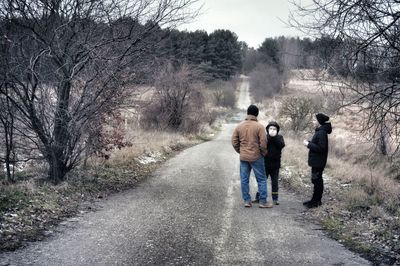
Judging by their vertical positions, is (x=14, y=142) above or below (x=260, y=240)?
above

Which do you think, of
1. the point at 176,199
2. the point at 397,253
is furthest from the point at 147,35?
the point at 397,253

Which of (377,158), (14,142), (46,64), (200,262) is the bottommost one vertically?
(377,158)

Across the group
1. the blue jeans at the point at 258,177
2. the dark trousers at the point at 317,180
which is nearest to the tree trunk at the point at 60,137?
the blue jeans at the point at 258,177

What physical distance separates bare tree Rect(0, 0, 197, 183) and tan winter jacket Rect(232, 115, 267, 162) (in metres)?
3.22

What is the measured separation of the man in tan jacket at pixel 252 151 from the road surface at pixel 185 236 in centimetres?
37

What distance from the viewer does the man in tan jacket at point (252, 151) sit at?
9.06 metres

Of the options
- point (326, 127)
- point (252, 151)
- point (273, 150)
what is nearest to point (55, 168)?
point (252, 151)

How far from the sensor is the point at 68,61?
9383 mm

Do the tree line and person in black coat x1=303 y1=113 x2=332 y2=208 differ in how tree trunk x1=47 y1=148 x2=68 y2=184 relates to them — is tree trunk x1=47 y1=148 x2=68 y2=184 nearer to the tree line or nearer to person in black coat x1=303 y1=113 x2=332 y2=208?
the tree line

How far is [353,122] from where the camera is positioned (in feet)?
116

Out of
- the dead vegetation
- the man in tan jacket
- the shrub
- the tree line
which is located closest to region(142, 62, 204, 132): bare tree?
the shrub

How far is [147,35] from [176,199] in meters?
4.05

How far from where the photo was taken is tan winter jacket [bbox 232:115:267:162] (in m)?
9.05

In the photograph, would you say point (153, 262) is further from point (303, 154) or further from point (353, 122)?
point (353, 122)
